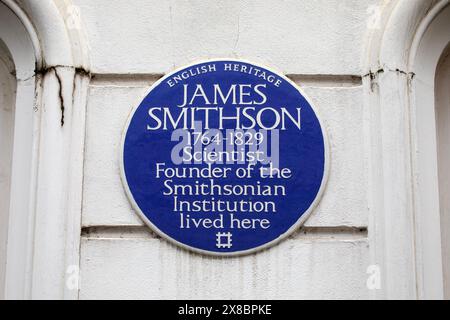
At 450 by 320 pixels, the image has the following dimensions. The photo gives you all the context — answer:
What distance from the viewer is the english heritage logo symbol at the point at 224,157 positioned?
4.16 meters

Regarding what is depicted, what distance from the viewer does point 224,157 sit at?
167 inches

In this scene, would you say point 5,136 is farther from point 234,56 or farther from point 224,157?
point 234,56

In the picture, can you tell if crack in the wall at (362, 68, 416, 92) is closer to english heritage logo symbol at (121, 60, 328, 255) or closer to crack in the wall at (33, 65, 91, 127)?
english heritage logo symbol at (121, 60, 328, 255)

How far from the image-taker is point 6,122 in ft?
14.8

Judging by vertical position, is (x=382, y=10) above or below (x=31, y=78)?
above

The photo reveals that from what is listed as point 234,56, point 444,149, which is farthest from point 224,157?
point 444,149

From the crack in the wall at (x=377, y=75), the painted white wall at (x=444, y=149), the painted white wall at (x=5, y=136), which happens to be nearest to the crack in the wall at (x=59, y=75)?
the painted white wall at (x=5, y=136)

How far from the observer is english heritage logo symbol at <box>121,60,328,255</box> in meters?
4.16

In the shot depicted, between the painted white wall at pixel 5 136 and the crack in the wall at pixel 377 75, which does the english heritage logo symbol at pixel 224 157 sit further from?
the painted white wall at pixel 5 136

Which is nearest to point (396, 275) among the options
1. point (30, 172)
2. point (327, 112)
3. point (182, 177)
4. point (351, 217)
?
point (351, 217)

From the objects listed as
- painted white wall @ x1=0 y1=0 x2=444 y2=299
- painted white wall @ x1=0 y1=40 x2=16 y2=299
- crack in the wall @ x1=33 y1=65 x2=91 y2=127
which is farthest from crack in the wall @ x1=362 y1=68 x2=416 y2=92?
painted white wall @ x1=0 y1=40 x2=16 y2=299

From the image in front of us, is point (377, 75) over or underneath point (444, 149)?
over
